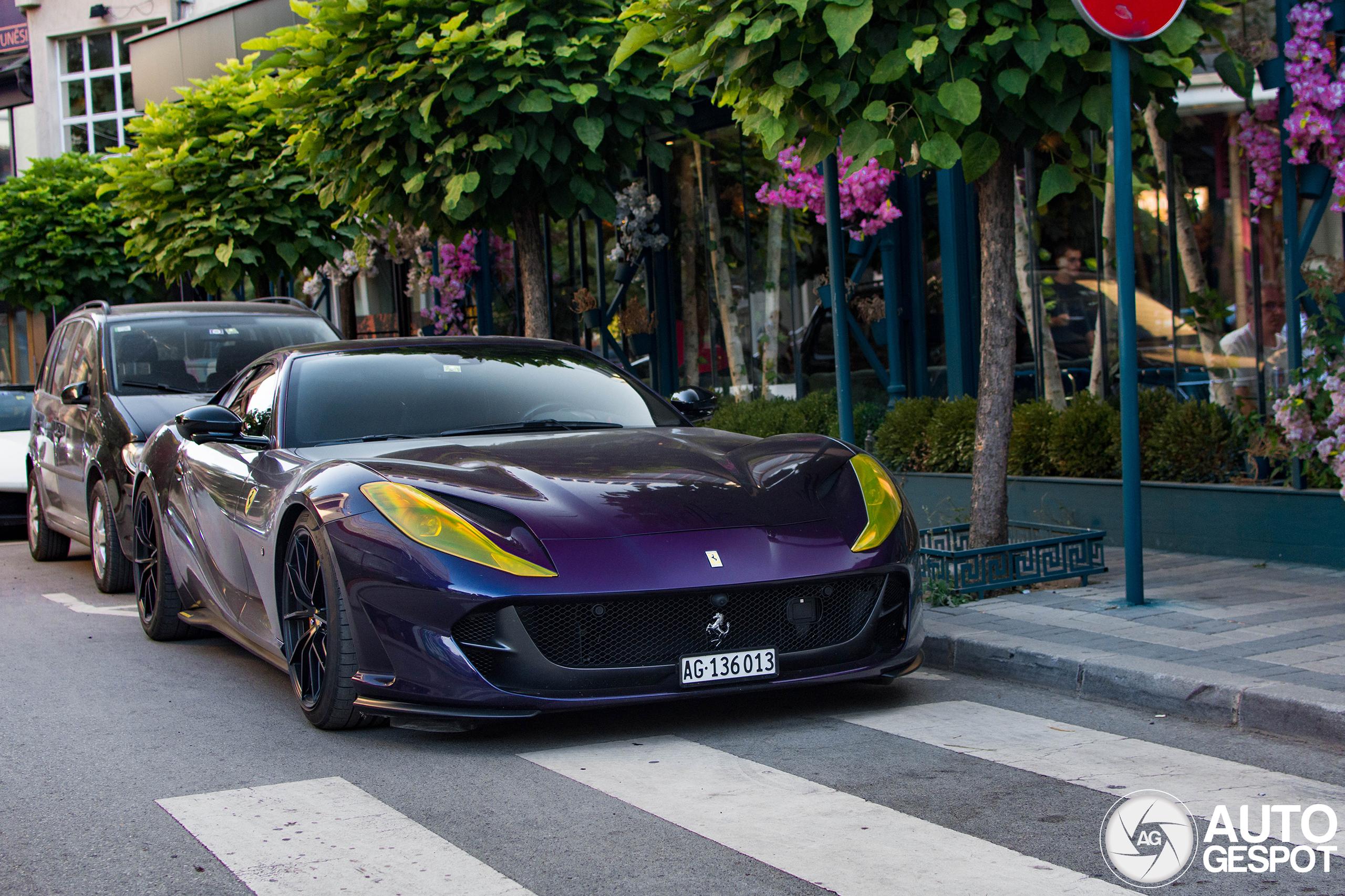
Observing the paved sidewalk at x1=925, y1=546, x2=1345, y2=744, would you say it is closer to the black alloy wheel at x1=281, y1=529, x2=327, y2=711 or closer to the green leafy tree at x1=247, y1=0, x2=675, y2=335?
the black alloy wheel at x1=281, y1=529, x2=327, y2=711

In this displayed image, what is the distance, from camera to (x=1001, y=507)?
7754 mm

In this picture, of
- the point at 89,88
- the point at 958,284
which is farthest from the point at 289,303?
the point at 89,88

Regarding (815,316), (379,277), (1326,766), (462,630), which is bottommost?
(1326,766)

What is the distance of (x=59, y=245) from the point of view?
26.0 meters

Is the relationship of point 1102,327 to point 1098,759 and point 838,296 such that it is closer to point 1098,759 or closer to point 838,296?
point 838,296

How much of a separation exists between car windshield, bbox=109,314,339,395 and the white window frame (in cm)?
3149

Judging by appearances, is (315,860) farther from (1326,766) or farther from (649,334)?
(649,334)

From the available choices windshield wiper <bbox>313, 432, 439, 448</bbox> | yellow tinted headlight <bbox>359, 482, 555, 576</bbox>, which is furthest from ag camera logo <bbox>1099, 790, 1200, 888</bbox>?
windshield wiper <bbox>313, 432, 439, 448</bbox>

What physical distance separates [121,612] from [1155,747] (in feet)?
20.1

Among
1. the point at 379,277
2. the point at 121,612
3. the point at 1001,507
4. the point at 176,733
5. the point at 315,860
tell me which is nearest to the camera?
the point at 315,860

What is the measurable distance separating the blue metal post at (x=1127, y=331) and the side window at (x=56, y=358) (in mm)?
7575

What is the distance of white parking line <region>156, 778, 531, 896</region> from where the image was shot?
3.43 meters

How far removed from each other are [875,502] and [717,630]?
90 cm

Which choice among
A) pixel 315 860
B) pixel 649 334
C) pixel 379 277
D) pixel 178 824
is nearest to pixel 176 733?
pixel 178 824
